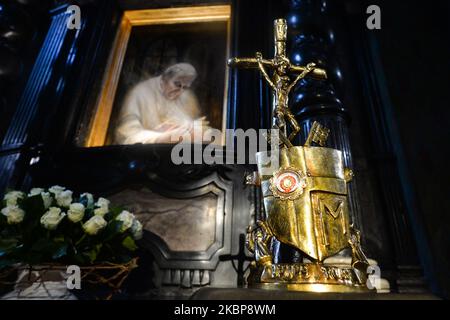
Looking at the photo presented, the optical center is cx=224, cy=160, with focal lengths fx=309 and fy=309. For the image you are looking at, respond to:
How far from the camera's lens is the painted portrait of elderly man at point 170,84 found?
7.42 feet

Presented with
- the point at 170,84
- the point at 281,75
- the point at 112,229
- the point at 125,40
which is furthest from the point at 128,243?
the point at 125,40

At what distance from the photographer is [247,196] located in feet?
5.77

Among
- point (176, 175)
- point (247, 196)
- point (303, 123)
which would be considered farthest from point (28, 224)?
point (303, 123)

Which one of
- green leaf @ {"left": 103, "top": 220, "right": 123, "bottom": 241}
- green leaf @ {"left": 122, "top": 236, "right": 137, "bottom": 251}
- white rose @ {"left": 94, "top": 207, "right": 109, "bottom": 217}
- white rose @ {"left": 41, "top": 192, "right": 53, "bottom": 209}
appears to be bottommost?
green leaf @ {"left": 122, "top": 236, "right": 137, "bottom": 251}

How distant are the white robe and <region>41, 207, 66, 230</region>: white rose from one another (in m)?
0.97

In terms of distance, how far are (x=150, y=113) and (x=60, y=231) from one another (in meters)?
1.26

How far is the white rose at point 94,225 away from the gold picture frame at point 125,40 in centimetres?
107

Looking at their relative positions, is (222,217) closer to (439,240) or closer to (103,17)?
(439,240)

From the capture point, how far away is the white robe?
7.37ft

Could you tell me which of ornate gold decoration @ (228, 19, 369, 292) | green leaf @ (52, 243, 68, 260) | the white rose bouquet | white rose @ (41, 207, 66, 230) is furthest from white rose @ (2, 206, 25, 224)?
ornate gold decoration @ (228, 19, 369, 292)

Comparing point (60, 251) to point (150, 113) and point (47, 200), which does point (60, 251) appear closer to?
point (47, 200)

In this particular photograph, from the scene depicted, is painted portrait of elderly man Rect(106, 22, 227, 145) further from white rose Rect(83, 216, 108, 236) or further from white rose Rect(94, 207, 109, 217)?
white rose Rect(83, 216, 108, 236)

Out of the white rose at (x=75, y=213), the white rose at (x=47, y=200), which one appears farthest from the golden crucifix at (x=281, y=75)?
the white rose at (x=47, y=200)

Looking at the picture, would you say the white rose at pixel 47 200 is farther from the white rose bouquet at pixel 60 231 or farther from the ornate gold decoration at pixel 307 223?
the ornate gold decoration at pixel 307 223
